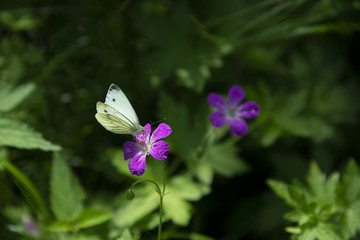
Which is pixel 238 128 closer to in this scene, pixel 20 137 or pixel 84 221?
pixel 84 221

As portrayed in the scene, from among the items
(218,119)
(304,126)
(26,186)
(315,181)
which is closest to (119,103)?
(218,119)

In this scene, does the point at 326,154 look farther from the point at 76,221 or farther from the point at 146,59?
the point at 76,221

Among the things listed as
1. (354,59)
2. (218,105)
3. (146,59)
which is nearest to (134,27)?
(146,59)

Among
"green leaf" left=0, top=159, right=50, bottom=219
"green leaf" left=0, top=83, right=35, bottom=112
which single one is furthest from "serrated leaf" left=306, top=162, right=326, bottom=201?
"green leaf" left=0, top=83, right=35, bottom=112

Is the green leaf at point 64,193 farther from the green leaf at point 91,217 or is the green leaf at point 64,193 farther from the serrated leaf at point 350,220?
the serrated leaf at point 350,220

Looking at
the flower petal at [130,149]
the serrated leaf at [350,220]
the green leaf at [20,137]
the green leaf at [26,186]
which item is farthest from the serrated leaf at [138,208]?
the serrated leaf at [350,220]

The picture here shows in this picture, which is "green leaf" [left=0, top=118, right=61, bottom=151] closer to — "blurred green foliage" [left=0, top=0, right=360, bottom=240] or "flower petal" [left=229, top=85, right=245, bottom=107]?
"blurred green foliage" [left=0, top=0, right=360, bottom=240]
